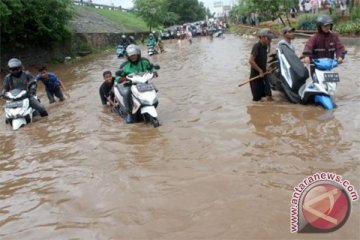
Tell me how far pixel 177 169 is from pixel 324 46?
402 cm

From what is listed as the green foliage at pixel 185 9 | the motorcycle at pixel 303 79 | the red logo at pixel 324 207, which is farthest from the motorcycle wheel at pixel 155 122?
the green foliage at pixel 185 9

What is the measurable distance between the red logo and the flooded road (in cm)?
10

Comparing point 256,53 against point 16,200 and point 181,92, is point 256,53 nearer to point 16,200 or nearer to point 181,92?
point 181,92

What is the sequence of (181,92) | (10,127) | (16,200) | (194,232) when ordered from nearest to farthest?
1. (194,232)
2. (16,200)
3. (10,127)
4. (181,92)

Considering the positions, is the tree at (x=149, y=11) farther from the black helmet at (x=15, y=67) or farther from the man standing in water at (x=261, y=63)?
the man standing in water at (x=261, y=63)

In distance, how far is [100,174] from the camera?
5289mm

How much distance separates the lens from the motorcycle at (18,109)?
A: 8.45 metres

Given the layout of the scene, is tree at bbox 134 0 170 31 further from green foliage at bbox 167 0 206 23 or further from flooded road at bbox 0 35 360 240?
flooded road at bbox 0 35 360 240

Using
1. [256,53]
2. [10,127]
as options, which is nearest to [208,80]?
[256,53]

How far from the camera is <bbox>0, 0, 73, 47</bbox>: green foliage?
19531mm

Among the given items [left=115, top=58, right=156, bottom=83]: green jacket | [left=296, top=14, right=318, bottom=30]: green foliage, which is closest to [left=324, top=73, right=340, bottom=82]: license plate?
[left=115, top=58, right=156, bottom=83]: green jacket

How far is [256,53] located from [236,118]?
147 cm

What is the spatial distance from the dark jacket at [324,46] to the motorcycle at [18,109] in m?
5.48

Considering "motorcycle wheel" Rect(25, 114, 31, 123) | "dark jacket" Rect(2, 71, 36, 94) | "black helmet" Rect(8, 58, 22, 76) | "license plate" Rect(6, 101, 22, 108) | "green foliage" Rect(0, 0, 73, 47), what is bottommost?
"motorcycle wheel" Rect(25, 114, 31, 123)
